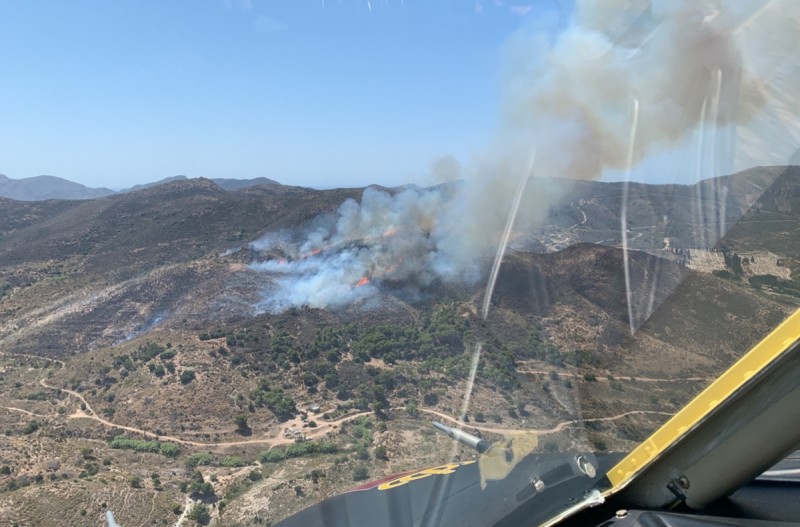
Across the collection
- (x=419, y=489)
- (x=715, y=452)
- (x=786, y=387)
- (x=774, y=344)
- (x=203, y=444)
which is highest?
(x=774, y=344)

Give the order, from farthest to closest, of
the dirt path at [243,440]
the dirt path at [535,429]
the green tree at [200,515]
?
the dirt path at [243,440]
the green tree at [200,515]
the dirt path at [535,429]

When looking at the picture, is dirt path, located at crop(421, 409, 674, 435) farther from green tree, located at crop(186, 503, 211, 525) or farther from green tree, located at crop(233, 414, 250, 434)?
green tree, located at crop(186, 503, 211, 525)

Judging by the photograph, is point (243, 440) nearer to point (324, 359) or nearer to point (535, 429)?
point (324, 359)

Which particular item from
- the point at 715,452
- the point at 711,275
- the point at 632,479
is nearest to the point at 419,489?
the point at 632,479

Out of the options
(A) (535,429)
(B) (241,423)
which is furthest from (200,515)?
(A) (535,429)

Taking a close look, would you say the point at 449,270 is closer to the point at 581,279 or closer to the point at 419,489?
the point at 581,279

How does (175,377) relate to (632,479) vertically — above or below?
below

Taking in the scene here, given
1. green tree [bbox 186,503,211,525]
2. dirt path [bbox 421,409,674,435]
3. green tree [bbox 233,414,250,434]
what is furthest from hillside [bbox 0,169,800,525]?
green tree [bbox 186,503,211,525]

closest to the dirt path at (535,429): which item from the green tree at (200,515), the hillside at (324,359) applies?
the hillside at (324,359)

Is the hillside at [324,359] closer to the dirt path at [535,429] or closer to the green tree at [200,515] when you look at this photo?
the dirt path at [535,429]
